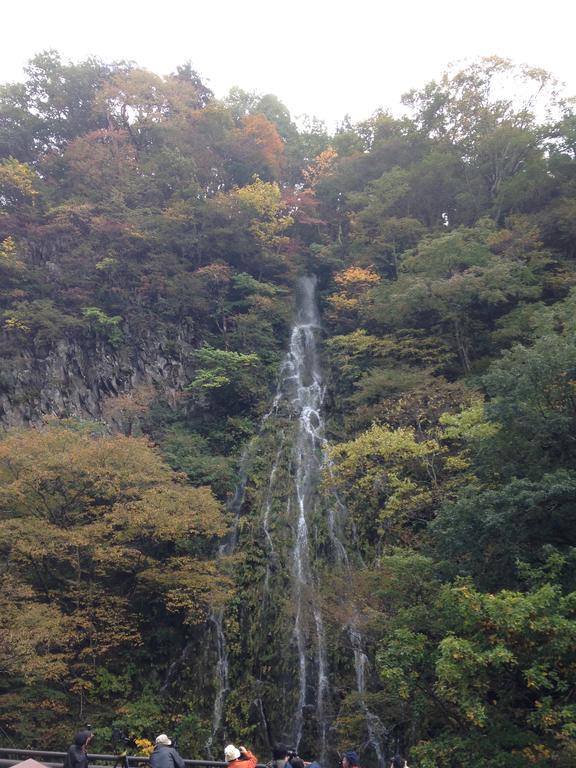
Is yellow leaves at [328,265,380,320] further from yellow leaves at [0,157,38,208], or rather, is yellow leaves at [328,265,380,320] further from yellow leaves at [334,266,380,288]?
yellow leaves at [0,157,38,208]

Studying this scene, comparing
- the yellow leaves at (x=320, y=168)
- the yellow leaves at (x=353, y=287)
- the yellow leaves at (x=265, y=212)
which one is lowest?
the yellow leaves at (x=353, y=287)

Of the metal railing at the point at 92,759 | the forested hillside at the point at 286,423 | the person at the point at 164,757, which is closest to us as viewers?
the person at the point at 164,757

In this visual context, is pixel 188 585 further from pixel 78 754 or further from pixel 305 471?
pixel 78 754

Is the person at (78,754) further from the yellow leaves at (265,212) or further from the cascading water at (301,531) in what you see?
the yellow leaves at (265,212)

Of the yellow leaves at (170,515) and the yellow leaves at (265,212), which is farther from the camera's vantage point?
the yellow leaves at (265,212)

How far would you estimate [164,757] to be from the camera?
5855 millimetres

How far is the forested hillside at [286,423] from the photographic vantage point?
9.38m

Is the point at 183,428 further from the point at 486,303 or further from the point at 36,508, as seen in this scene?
the point at 486,303

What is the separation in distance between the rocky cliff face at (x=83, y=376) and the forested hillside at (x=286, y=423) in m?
0.11

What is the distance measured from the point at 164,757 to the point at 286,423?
650 inches

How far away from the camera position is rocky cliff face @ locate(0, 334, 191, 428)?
21.8m

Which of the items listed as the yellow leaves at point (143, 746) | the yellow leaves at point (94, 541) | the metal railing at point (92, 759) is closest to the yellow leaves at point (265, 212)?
the yellow leaves at point (94, 541)

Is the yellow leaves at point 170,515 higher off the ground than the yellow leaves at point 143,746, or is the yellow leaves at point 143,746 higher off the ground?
the yellow leaves at point 170,515

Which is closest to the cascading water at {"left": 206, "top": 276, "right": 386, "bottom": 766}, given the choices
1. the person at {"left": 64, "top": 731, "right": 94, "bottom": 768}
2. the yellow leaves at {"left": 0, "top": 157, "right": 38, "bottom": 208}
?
the person at {"left": 64, "top": 731, "right": 94, "bottom": 768}
